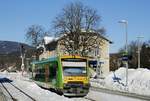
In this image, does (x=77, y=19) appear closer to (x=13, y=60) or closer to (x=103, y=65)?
(x=103, y=65)

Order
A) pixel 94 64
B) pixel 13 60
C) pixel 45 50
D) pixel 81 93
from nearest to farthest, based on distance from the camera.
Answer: pixel 81 93, pixel 94 64, pixel 45 50, pixel 13 60

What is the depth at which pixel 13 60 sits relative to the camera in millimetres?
179750

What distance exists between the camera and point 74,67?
104 feet

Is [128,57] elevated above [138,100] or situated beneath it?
elevated above

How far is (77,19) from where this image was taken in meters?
87.1

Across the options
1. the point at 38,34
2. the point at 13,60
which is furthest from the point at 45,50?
the point at 13,60

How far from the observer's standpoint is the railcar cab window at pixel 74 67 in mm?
31344

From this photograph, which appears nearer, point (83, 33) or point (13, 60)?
point (83, 33)

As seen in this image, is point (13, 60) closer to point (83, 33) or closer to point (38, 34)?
point (38, 34)

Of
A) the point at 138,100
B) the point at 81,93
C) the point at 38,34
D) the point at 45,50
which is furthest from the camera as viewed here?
the point at 45,50

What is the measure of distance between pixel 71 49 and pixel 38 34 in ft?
98.8

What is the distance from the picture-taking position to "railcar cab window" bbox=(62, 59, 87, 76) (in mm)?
31344

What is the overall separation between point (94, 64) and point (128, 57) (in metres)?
48.3

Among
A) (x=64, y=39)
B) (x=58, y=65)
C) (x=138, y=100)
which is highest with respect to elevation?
(x=64, y=39)
